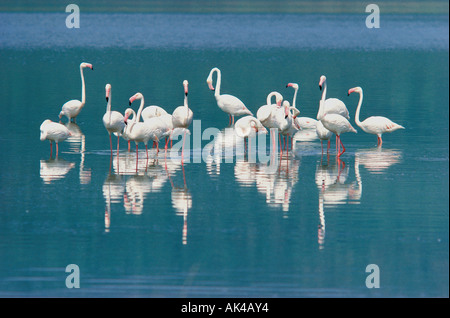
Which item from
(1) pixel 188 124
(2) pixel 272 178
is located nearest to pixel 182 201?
(2) pixel 272 178

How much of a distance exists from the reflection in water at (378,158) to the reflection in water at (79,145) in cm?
500

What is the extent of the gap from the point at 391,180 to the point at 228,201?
3141 mm

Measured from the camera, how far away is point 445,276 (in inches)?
385

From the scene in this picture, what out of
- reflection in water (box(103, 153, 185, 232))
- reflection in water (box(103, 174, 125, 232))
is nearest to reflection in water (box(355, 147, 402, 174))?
reflection in water (box(103, 153, 185, 232))

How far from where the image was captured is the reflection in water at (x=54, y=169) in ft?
47.6

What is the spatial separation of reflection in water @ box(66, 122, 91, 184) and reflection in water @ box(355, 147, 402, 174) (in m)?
5.00

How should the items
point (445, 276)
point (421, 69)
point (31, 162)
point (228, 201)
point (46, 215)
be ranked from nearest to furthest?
point (445, 276) → point (46, 215) → point (228, 201) → point (31, 162) → point (421, 69)

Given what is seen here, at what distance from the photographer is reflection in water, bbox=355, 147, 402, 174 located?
15531 mm

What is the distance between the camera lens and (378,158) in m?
16.5

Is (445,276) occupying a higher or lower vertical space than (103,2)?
lower

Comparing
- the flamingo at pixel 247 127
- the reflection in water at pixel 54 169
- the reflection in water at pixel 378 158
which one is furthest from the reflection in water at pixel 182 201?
the reflection in water at pixel 378 158

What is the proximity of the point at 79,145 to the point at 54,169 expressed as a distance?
2604mm

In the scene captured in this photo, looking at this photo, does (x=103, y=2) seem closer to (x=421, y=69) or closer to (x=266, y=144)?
(x=421, y=69)

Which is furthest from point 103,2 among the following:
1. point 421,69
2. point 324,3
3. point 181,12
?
point 421,69
